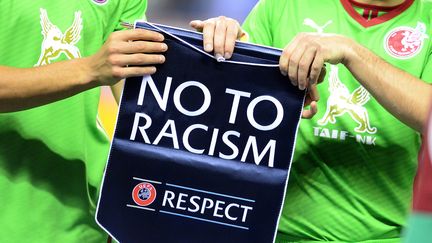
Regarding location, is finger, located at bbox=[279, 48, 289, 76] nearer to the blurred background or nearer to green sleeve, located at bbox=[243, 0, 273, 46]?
green sleeve, located at bbox=[243, 0, 273, 46]

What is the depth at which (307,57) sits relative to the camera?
1663mm

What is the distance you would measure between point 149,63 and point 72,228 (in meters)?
0.59

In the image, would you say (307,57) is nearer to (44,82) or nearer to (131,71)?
(131,71)

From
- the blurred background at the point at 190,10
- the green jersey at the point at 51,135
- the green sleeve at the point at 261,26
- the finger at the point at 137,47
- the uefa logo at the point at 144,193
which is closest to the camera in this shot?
the finger at the point at 137,47

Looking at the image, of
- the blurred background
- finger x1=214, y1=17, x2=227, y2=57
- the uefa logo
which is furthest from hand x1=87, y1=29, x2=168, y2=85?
the blurred background

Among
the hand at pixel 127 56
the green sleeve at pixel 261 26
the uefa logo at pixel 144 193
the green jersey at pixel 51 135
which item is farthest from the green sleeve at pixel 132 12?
the uefa logo at pixel 144 193

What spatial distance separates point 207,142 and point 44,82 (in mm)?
379

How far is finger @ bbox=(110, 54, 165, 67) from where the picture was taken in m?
→ 1.65

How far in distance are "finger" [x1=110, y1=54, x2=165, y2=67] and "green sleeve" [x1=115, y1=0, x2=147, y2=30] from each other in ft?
1.37

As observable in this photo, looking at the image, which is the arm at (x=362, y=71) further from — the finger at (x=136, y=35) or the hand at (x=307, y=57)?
the finger at (x=136, y=35)

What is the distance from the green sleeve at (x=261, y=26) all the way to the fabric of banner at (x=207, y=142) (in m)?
0.36

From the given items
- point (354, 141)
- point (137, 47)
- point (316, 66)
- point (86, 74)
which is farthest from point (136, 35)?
point (354, 141)

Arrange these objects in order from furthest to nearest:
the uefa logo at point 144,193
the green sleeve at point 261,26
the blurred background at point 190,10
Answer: the blurred background at point 190,10 < the green sleeve at point 261,26 < the uefa logo at point 144,193

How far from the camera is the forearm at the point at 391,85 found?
1.72 m
